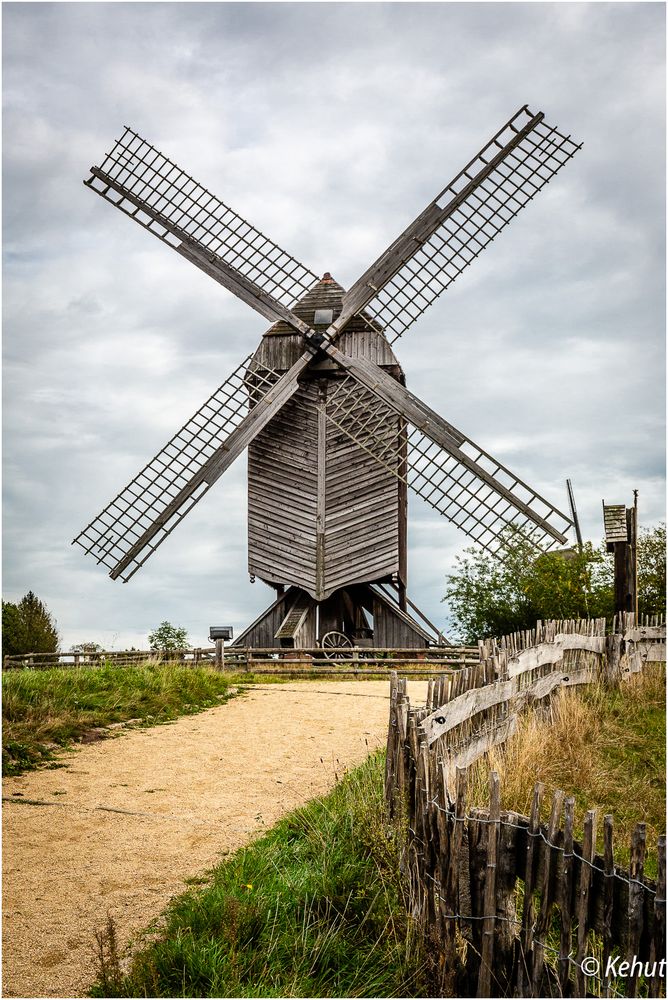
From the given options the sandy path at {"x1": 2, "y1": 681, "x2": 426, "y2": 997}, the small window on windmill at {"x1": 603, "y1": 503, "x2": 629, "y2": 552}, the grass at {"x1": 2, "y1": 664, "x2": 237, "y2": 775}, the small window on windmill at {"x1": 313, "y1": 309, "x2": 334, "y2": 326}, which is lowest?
the sandy path at {"x1": 2, "y1": 681, "x2": 426, "y2": 997}

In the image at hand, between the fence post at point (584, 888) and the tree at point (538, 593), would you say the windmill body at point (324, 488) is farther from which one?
the fence post at point (584, 888)

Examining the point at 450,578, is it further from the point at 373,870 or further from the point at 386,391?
the point at 373,870

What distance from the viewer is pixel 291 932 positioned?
545 centimetres

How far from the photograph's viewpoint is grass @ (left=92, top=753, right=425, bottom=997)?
4.97 meters

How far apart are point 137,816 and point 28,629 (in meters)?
26.2

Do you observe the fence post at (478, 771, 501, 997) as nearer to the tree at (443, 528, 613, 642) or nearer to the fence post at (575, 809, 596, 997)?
the fence post at (575, 809, 596, 997)

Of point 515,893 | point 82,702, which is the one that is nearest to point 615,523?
point 82,702

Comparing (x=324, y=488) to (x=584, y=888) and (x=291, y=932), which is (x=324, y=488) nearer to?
(x=291, y=932)

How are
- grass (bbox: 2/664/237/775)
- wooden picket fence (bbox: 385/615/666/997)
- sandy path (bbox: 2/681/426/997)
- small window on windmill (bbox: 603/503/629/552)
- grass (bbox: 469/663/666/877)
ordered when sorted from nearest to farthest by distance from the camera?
1. wooden picket fence (bbox: 385/615/666/997)
2. sandy path (bbox: 2/681/426/997)
3. grass (bbox: 469/663/666/877)
4. grass (bbox: 2/664/237/775)
5. small window on windmill (bbox: 603/503/629/552)

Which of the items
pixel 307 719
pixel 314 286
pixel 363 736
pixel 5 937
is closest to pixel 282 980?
pixel 5 937

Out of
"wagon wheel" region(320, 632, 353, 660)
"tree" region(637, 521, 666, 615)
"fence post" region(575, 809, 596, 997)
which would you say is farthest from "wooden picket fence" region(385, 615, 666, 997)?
"tree" region(637, 521, 666, 615)

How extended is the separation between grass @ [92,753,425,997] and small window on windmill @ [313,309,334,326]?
1552 cm

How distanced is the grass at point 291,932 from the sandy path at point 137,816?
37cm

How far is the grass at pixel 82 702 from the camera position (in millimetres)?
10617
